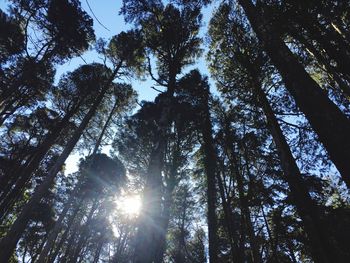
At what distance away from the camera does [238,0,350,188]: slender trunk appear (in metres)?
2.04

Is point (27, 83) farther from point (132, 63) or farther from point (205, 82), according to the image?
point (205, 82)

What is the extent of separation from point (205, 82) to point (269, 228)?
31.8ft

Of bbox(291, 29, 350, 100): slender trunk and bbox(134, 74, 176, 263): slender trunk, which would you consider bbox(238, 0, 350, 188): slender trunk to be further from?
bbox(291, 29, 350, 100): slender trunk

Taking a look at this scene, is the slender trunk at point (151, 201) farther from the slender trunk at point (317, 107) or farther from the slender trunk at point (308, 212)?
the slender trunk at point (317, 107)

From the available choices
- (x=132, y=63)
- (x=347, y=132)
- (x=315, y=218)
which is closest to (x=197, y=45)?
(x=132, y=63)

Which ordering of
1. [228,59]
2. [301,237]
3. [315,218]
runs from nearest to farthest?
[315,218] < [301,237] < [228,59]

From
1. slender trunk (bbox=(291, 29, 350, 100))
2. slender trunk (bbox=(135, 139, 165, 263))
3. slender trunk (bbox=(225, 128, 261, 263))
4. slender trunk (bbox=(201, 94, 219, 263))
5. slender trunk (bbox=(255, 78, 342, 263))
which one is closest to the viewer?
slender trunk (bbox=(255, 78, 342, 263))

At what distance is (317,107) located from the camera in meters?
2.48

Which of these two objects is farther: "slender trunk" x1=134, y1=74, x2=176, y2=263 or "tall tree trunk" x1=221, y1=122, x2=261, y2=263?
"tall tree trunk" x1=221, y1=122, x2=261, y2=263

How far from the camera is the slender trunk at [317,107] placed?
80.4 inches

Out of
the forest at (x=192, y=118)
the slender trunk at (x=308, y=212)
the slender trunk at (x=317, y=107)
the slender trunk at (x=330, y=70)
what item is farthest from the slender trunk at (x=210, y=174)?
the slender trunk at (x=317, y=107)

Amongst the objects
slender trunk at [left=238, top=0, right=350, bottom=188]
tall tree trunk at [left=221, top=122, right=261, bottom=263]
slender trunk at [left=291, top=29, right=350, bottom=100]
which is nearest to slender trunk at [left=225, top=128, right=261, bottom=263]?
tall tree trunk at [left=221, top=122, right=261, bottom=263]

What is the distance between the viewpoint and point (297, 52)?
1177cm

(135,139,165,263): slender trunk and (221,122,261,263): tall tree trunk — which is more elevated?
(221,122,261,263): tall tree trunk
